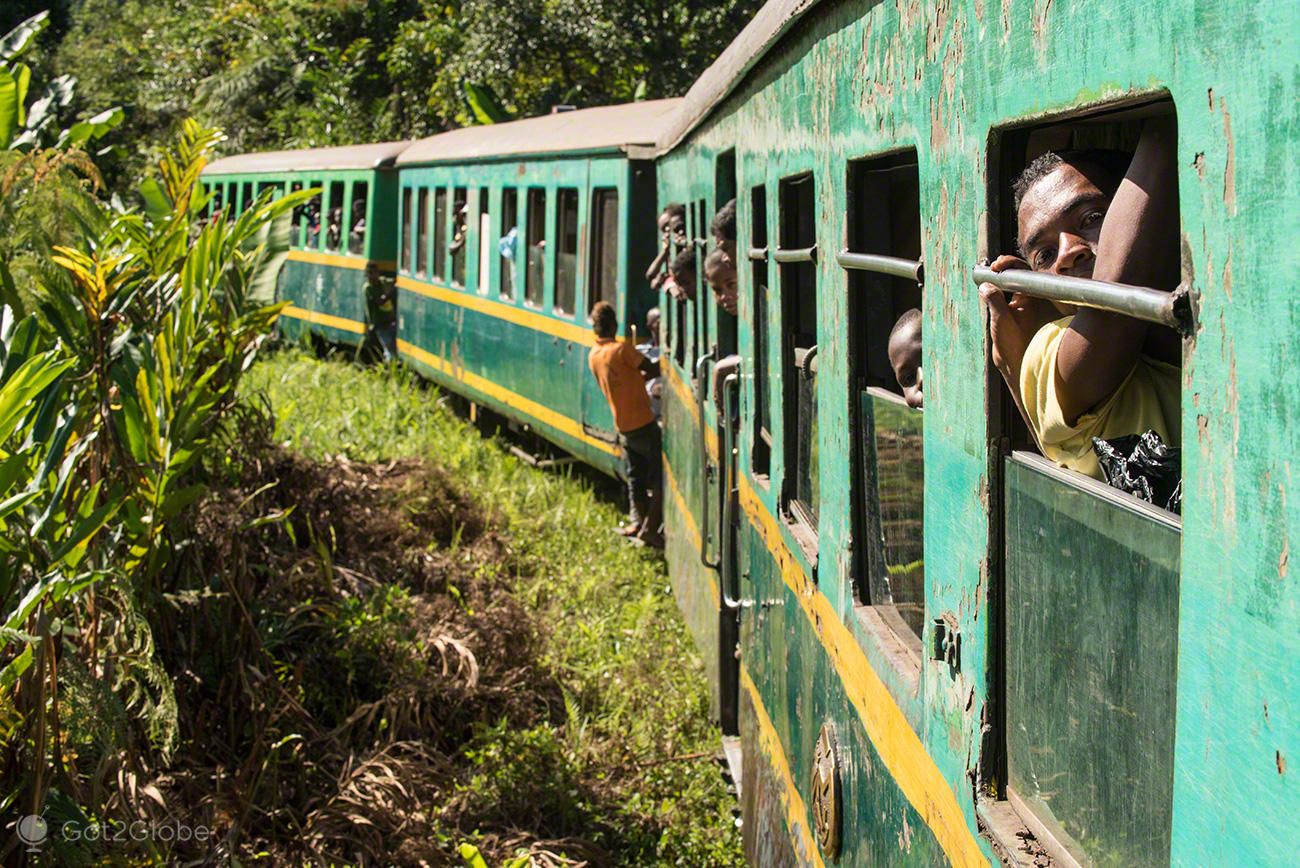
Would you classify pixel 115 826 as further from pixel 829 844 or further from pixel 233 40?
pixel 233 40

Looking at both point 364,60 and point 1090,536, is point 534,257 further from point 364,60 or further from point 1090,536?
point 364,60

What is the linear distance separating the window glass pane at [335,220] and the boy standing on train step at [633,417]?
850 cm

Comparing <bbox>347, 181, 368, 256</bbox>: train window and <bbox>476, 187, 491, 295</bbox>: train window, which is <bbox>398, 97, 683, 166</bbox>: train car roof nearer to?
<bbox>476, 187, 491, 295</bbox>: train window

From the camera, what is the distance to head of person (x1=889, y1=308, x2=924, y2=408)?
100 inches

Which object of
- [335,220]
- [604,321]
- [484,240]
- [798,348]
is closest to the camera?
[798,348]

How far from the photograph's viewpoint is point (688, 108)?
6594mm

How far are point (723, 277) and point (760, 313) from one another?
1.00 metres

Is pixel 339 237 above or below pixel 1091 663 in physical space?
above

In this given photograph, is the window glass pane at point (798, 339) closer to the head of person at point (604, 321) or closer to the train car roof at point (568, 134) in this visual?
the train car roof at point (568, 134)

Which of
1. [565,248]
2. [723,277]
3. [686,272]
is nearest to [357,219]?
[565,248]

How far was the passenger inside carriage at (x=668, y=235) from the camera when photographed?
7395mm

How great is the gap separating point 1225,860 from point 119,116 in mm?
5732

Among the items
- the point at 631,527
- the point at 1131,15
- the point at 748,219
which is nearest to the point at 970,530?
the point at 1131,15

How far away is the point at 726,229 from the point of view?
5199mm
